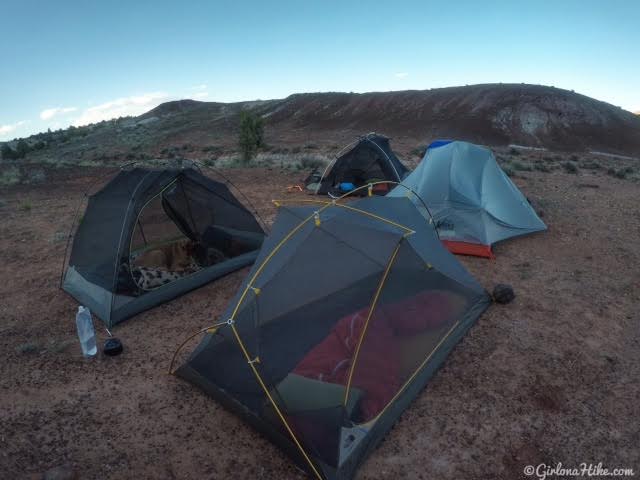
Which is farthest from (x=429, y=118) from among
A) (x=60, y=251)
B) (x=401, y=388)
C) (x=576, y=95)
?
(x=401, y=388)

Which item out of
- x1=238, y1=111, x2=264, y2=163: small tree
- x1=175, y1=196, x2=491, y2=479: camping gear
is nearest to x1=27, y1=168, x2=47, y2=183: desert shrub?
x1=238, y1=111, x2=264, y2=163: small tree

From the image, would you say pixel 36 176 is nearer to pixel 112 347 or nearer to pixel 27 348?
pixel 27 348

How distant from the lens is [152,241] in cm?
769

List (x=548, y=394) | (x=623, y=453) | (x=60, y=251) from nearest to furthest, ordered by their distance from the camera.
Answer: (x=623, y=453) → (x=548, y=394) → (x=60, y=251)

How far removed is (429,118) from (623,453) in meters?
39.9

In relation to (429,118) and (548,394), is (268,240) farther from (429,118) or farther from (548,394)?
(429,118)

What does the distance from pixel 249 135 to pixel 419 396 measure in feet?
62.6

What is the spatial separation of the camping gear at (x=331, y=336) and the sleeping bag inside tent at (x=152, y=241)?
7.29ft

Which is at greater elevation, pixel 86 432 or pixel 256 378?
pixel 256 378

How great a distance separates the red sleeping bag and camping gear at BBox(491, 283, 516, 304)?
2.23 meters

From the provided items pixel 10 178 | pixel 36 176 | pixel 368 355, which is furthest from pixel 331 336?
pixel 10 178

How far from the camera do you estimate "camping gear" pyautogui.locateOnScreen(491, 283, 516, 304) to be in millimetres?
6523

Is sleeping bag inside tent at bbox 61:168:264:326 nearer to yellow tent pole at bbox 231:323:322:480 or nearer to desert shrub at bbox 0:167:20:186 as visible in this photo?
yellow tent pole at bbox 231:323:322:480

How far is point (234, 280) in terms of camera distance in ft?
25.5
